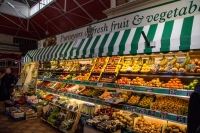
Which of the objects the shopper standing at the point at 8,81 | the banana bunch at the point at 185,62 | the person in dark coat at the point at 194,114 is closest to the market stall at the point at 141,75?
the banana bunch at the point at 185,62

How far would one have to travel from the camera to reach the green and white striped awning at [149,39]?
11.0 ft

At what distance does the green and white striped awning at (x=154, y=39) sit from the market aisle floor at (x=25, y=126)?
11.3 ft

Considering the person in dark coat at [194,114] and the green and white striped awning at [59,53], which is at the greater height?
the green and white striped awning at [59,53]

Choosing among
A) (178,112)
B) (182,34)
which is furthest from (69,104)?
(182,34)

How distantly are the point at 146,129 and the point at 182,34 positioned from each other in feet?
8.08

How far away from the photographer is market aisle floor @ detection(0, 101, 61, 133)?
6091mm

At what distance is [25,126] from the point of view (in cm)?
657

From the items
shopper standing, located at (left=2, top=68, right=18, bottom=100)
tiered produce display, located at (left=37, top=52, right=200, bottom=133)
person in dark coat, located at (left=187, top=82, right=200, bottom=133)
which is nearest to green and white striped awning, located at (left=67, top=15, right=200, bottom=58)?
tiered produce display, located at (left=37, top=52, right=200, bottom=133)

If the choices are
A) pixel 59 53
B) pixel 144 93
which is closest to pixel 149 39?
pixel 144 93

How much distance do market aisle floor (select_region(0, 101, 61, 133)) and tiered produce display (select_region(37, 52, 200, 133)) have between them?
1.25 meters

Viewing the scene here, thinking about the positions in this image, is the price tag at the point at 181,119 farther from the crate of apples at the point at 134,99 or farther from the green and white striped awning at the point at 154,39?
the green and white striped awning at the point at 154,39

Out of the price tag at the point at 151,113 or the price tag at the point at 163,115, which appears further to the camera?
the price tag at the point at 151,113

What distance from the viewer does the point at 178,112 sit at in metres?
3.57

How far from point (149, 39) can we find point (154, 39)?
0.14 metres
